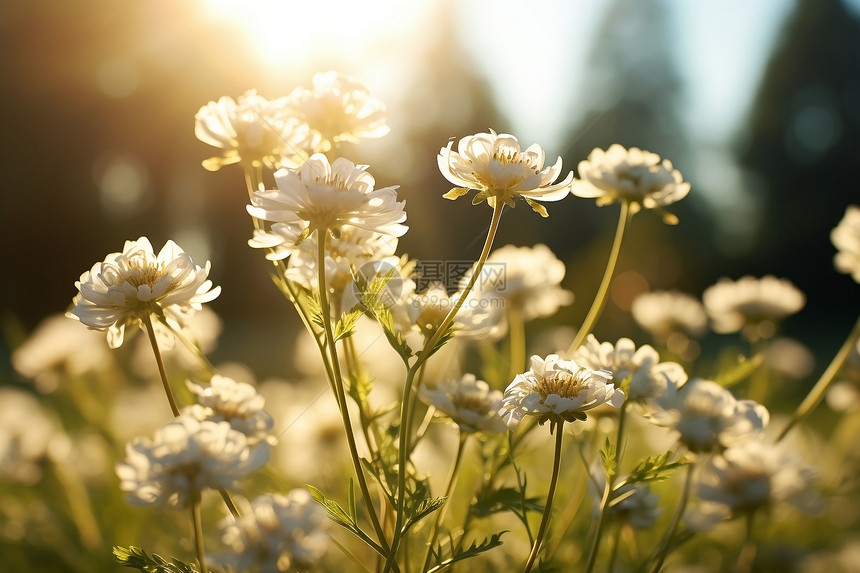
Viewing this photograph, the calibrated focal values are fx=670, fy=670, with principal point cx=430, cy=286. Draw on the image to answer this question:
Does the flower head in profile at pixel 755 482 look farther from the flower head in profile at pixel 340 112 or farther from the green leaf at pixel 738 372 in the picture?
the flower head in profile at pixel 340 112

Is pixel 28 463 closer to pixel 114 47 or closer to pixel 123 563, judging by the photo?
pixel 123 563

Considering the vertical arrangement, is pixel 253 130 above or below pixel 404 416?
above

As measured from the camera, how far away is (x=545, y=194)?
3.43ft

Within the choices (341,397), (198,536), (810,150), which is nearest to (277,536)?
(198,536)

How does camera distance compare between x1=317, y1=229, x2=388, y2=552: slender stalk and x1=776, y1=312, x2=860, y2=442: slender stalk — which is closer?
x1=317, y1=229, x2=388, y2=552: slender stalk

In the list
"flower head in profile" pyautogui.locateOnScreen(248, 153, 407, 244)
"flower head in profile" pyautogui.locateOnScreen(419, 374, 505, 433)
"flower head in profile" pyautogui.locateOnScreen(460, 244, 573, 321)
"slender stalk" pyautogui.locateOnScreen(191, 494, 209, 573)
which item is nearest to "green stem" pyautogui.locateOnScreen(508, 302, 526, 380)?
"flower head in profile" pyautogui.locateOnScreen(460, 244, 573, 321)

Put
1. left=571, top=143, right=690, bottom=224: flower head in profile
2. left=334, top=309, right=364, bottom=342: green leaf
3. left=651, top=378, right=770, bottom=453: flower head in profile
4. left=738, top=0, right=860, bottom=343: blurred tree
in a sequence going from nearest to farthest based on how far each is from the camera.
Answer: left=334, top=309, right=364, bottom=342: green leaf, left=651, top=378, right=770, bottom=453: flower head in profile, left=571, top=143, right=690, bottom=224: flower head in profile, left=738, top=0, right=860, bottom=343: blurred tree

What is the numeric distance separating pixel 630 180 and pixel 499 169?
1.47ft

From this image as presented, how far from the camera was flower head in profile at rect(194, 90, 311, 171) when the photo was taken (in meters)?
1.14

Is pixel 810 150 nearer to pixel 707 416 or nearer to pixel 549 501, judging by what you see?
pixel 707 416

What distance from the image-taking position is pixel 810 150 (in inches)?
521

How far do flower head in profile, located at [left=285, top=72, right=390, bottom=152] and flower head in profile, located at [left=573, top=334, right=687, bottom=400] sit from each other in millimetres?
527

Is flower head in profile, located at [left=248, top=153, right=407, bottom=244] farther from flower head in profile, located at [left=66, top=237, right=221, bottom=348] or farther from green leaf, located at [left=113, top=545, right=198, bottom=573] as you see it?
green leaf, located at [left=113, top=545, right=198, bottom=573]

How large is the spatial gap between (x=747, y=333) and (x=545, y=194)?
1360 millimetres
